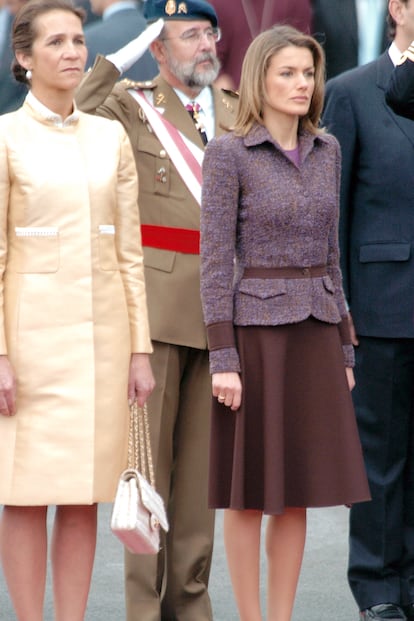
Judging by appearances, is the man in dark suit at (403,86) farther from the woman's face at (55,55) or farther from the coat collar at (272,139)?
the woman's face at (55,55)

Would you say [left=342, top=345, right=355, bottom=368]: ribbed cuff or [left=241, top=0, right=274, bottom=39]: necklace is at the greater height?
[left=241, top=0, right=274, bottom=39]: necklace

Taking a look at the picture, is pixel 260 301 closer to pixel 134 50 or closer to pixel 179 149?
pixel 179 149

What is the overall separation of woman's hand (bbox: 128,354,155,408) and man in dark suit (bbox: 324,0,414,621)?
A: 91 cm

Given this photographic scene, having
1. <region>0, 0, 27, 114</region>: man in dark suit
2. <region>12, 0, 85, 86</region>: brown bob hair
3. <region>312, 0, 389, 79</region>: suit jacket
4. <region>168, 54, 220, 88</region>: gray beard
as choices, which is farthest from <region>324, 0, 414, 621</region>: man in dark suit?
<region>0, 0, 27, 114</region>: man in dark suit

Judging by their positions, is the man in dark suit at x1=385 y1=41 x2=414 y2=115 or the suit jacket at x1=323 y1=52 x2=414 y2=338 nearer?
the man in dark suit at x1=385 y1=41 x2=414 y2=115

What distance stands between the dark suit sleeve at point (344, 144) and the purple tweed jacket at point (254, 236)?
63cm

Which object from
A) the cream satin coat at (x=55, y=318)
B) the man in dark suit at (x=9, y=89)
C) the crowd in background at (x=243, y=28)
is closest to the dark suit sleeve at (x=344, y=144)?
the cream satin coat at (x=55, y=318)

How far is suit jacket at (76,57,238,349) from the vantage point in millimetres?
5152

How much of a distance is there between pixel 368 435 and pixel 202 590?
76 centimetres

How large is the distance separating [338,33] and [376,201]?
116 inches

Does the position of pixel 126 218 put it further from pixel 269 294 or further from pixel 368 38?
pixel 368 38

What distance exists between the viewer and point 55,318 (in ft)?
15.0

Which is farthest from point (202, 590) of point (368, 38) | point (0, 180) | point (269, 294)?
point (368, 38)

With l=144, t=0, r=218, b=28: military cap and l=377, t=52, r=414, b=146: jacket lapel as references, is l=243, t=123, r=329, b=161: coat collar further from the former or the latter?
l=144, t=0, r=218, b=28: military cap
